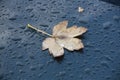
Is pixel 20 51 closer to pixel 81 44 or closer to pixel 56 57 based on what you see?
pixel 56 57

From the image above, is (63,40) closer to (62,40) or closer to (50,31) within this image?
(62,40)

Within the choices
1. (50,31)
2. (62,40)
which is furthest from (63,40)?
(50,31)

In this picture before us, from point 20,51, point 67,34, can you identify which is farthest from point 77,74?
point 20,51
